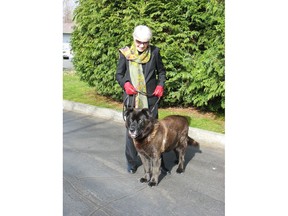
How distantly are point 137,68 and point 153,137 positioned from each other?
3.19 ft

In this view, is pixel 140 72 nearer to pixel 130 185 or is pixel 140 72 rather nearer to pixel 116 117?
pixel 130 185

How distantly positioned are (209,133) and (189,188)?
2216 mm

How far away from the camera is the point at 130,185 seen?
4.10 metres

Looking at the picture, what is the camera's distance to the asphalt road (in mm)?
3443

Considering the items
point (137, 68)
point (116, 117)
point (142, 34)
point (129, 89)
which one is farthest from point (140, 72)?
point (116, 117)

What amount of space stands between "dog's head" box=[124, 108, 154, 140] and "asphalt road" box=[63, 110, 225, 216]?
32.2 inches

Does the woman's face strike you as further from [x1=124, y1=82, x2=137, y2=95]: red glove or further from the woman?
[x1=124, y1=82, x2=137, y2=95]: red glove

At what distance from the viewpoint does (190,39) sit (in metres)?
8.07

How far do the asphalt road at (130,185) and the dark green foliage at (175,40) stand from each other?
194cm

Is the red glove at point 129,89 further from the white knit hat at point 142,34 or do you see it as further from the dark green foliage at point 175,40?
the dark green foliage at point 175,40

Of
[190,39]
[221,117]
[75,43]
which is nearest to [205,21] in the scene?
[190,39]

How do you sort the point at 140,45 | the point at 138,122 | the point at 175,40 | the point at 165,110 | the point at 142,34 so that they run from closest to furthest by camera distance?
the point at 138,122
the point at 142,34
the point at 140,45
the point at 175,40
the point at 165,110

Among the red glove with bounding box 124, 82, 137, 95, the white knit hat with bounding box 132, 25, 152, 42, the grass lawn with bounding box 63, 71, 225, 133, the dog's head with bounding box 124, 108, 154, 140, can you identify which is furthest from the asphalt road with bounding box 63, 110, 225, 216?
the white knit hat with bounding box 132, 25, 152, 42

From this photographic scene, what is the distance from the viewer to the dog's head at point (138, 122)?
3.60 metres
